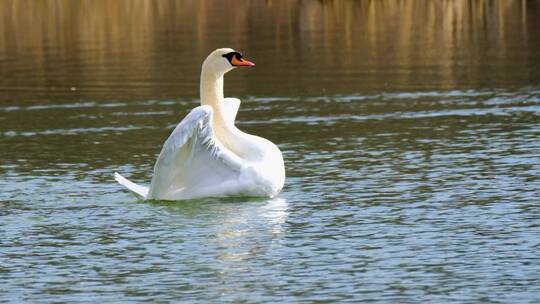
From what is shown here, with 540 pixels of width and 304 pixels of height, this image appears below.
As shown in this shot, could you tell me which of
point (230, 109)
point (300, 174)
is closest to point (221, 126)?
point (230, 109)

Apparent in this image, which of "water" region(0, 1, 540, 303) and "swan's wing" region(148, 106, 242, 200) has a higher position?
"swan's wing" region(148, 106, 242, 200)

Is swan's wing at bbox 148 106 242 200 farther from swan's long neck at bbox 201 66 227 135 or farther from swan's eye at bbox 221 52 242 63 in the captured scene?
swan's eye at bbox 221 52 242 63

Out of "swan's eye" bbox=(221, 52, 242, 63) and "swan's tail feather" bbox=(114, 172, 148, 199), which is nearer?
"swan's tail feather" bbox=(114, 172, 148, 199)

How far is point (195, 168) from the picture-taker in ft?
Answer: 54.3

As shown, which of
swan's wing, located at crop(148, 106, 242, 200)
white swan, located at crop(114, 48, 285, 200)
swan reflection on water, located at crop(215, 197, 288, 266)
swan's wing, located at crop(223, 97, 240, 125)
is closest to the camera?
swan reflection on water, located at crop(215, 197, 288, 266)

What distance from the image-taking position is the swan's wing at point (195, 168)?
52.4 feet

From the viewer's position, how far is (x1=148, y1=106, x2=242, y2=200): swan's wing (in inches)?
629

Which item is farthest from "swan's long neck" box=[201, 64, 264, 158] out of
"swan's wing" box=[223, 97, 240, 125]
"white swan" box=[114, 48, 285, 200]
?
"swan's wing" box=[223, 97, 240, 125]

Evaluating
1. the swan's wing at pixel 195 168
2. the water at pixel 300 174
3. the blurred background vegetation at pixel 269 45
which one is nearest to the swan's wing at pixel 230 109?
the swan's wing at pixel 195 168

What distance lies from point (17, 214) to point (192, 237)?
253 cm

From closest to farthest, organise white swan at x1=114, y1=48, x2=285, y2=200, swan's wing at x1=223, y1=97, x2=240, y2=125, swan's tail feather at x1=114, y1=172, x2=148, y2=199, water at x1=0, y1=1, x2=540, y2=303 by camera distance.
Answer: water at x1=0, y1=1, x2=540, y2=303, white swan at x1=114, y1=48, x2=285, y2=200, swan's tail feather at x1=114, y1=172, x2=148, y2=199, swan's wing at x1=223, y1=97, x2=240, y2=125

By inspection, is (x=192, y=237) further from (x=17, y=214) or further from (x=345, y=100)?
(x=345, y=100)

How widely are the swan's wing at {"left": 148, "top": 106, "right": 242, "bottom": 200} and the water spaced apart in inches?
9.0

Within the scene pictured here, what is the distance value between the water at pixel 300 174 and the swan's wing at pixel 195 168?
23 cm
